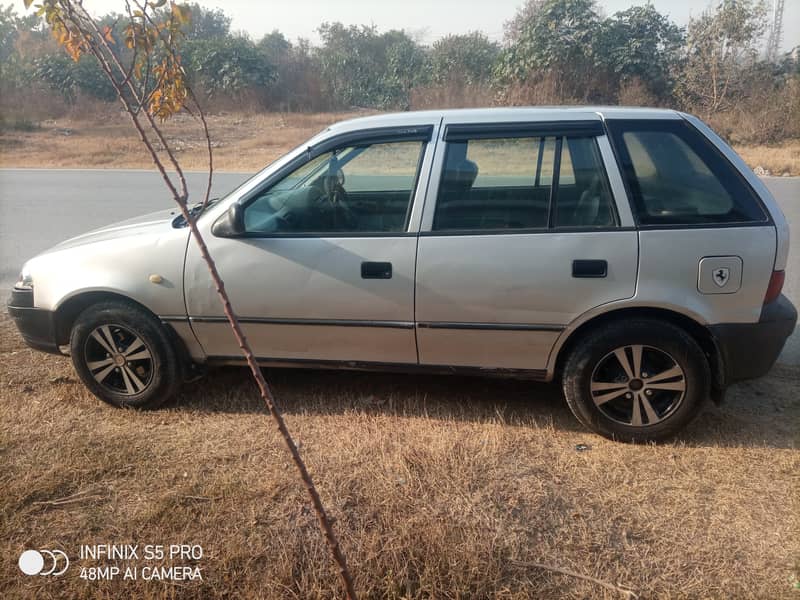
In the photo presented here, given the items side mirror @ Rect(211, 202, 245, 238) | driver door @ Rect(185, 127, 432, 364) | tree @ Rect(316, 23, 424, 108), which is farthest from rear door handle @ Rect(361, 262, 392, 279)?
tree @ Rect(316, 23, 424, 108)

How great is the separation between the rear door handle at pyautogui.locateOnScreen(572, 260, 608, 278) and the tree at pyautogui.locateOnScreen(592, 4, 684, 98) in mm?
17924

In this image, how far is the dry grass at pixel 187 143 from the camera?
15.8 meters

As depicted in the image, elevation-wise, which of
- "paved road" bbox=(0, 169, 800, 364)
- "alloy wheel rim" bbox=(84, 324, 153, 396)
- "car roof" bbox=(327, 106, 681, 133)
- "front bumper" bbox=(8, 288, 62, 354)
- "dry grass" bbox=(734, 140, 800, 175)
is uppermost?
"car roof" bbox=(327, 106, 681, 133)

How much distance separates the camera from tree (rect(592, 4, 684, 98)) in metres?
19.2

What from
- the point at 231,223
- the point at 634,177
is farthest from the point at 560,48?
the point at 231,223

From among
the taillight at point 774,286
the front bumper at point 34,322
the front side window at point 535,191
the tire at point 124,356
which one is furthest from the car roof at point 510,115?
the front bumper at point 34,322

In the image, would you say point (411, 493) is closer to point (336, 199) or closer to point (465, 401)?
point (465, 401)

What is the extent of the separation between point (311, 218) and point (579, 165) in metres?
1.50

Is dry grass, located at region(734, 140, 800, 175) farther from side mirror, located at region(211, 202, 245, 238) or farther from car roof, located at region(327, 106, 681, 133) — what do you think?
side mirror, located at region(211, 202, 245, 238)

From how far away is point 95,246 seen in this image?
3.79 meters

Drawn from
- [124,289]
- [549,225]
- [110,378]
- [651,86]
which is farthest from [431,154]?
[651,86]

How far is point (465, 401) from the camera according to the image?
397 centimetres

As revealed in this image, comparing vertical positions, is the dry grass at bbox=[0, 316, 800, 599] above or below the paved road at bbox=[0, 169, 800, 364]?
below

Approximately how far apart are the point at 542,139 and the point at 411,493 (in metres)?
2.00
